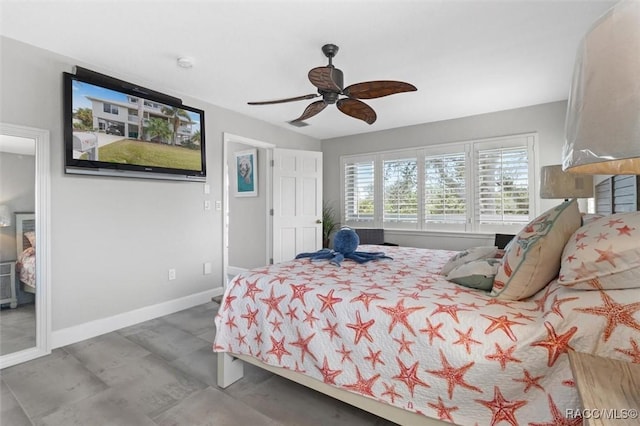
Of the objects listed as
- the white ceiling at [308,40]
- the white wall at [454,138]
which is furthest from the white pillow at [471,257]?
the white wall at [454,138]

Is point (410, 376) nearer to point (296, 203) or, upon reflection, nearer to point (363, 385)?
point (363, 385)

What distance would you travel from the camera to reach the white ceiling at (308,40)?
82.8 inches

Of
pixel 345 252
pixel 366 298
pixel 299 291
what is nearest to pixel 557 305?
pixel 366 298

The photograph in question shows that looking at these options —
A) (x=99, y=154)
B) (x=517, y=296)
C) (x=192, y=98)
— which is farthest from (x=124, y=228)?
(x=517, y=296)

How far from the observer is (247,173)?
17.6 feet

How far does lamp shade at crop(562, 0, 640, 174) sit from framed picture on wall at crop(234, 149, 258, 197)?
16.1ft

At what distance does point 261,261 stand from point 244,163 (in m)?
1.72

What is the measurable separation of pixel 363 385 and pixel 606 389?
0.96 m

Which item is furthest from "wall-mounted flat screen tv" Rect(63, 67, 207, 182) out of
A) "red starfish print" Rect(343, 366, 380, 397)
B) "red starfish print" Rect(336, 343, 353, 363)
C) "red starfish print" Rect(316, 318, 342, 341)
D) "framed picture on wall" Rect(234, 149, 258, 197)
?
"red starfish print" Rect(343, 366, 380, 397)

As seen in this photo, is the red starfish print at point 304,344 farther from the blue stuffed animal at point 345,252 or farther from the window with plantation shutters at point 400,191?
the window with plantation shutters at point 400,191

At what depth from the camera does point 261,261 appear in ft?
16.9

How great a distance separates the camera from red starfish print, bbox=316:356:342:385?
60.6 inches

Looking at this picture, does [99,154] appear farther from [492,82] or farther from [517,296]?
[492,82]

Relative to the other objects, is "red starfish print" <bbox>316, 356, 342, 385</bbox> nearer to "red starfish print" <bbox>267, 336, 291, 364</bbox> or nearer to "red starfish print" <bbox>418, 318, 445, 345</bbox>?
"red starfish print" <bbox>267, 336, 291, 364</bbox>
